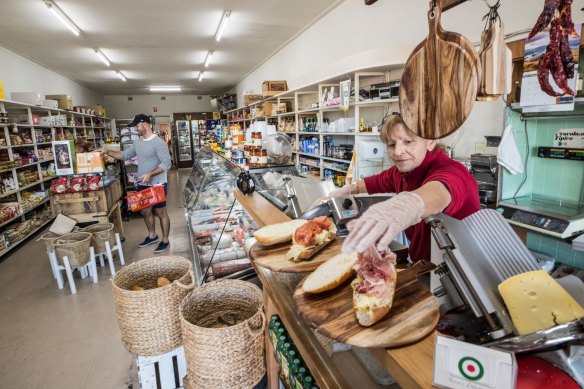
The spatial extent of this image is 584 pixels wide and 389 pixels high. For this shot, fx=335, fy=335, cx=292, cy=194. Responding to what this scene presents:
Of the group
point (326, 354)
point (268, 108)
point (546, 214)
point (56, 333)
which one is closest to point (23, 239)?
point (56, 333)

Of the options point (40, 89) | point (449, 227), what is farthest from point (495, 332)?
point (40, 89)

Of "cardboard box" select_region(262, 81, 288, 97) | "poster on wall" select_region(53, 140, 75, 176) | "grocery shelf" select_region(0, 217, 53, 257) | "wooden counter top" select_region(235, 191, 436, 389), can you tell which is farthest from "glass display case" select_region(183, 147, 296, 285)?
"cardboard box" select_region(262, 81, 288, 97)

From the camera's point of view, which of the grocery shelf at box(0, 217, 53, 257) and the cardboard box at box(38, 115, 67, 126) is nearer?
the grocery shelf at box(0, 217, 53, 257)


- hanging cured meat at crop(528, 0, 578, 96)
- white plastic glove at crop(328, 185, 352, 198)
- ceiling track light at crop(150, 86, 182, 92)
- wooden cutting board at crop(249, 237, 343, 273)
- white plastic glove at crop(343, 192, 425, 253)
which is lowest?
wooden cutting board at crop(249, 237, 343, 273)

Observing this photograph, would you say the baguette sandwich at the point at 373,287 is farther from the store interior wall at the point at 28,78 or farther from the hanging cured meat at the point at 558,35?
the store interior wall at the point at 28,78

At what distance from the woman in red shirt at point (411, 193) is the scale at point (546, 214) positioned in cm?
126

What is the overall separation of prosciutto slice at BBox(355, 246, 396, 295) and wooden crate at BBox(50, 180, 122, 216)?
460 cm

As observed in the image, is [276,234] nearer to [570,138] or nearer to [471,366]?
[471,366]

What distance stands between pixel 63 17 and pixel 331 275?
7382 mm

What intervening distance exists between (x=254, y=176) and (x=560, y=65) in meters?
2.41

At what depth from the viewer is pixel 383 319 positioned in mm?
822

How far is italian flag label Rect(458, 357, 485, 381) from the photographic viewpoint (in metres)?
0.53

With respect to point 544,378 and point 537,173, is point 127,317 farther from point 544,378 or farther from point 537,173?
point 537,173

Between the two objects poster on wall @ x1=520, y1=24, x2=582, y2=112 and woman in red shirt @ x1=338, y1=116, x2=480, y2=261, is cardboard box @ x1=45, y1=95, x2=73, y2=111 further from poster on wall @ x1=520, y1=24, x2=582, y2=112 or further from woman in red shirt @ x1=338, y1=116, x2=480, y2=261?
poster on wall @ x1=520, y1=24, x2=582, y2=112
